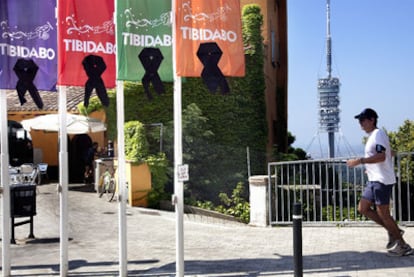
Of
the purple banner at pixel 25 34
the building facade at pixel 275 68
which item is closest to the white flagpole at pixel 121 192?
the purple banner at pixel 25 34

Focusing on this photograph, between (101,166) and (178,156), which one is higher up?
(178,156)

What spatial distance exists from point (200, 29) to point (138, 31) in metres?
0.75

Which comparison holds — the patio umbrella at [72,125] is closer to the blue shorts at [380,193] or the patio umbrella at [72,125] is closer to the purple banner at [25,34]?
the purple banner at [25,34]

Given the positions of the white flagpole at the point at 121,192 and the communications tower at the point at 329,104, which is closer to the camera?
the white flagpole at the point at 121,192

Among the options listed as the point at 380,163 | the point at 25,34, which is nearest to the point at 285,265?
the point at 380,163

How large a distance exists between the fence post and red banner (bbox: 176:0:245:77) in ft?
14.5

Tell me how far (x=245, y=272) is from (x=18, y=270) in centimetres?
304

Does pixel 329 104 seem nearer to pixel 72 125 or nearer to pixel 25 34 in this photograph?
pixel 72 125

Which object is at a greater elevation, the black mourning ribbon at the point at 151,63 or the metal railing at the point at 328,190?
the black mourning ribbon at the point at 151,63

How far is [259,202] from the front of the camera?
1070 cm

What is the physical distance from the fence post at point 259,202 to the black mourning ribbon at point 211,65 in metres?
4.23

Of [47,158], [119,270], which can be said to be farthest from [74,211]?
[47,158]

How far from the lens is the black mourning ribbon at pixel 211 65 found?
258 inches

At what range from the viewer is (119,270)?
686 cm
